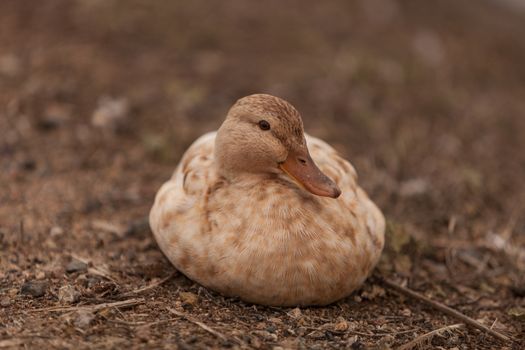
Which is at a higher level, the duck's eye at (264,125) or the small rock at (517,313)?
the duck's eye at (264,125)

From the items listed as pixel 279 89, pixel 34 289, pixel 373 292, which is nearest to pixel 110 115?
pixel 279 89

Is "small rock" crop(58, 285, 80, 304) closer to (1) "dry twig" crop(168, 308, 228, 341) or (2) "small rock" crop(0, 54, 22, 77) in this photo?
(1) "dry twig" crop(168, 308, 228, 341)

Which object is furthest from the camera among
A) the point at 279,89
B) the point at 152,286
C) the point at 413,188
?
the point at 279,89

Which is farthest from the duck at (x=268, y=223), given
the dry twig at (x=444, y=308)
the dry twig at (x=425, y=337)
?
the dry twig at (x=425, y=337)

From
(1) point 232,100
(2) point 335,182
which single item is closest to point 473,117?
(1) point 232,100

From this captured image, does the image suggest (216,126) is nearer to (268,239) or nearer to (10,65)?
(10,65)

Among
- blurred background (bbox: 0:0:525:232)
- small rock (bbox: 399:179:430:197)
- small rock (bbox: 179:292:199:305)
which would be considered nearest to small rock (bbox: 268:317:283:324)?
small rock (bbox: 179:292:199:305)

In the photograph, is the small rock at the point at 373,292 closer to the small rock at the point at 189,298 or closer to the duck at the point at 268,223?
the duck at the point at 268,223
